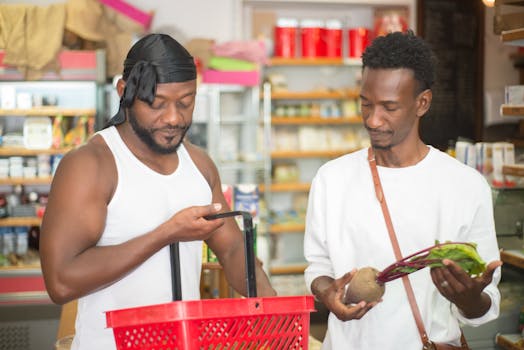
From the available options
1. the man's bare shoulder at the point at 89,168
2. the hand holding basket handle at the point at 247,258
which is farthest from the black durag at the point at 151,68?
the hand holding basket handle at the point at 247,258

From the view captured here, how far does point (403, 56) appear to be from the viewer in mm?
2234

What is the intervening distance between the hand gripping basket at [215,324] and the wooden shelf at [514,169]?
7.66 ft

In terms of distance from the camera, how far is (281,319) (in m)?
1.75

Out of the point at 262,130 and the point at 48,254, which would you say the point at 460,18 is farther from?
the point at 48,254

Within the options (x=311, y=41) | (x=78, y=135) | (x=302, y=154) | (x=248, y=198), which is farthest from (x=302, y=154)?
(x=248, y=198)

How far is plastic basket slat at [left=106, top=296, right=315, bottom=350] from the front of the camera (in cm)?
161

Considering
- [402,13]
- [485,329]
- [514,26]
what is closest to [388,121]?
[514,26]

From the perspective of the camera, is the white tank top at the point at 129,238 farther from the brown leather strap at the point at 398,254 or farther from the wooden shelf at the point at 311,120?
the wooden shelf at the point at 311,120

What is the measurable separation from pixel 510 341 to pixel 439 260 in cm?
225

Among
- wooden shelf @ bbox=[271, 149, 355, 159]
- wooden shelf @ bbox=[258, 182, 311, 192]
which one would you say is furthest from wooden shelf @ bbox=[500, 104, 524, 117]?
wooden shelf @ bbox=[258, 182, 311, 192]

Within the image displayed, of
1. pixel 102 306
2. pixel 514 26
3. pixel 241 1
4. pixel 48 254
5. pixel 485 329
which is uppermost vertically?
pixel 241 1

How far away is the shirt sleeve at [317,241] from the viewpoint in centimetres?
230

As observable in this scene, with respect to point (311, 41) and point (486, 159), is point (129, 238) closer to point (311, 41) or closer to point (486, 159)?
point (486, 159)

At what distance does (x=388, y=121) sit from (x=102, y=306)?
3.15ft
